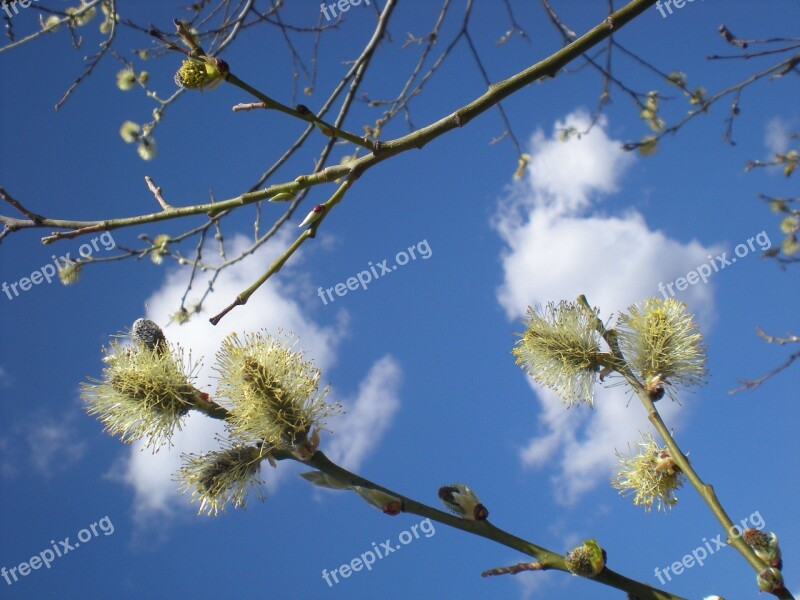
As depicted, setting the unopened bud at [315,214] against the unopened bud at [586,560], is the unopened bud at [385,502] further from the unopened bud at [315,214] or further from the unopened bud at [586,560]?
the unopened bud at [315,214]

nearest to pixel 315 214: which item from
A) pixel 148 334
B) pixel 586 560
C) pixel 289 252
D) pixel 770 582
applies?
pixel 289 252

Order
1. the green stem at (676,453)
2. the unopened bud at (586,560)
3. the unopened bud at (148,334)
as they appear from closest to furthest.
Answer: the unopened bud at (586,560)
the green stem at (676,453)
the unopened bud at (148,334)

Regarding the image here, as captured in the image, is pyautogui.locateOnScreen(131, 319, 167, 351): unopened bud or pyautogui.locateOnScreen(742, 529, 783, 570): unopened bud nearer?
pyautogui.locateOnScreen(742, 529, 783, 570): unopened bud

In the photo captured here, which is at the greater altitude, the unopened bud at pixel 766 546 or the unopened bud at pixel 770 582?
the unopened bud at pixel 766 546

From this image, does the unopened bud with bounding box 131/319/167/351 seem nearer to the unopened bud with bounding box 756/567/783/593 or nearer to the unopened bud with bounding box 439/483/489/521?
the unopened bud with bounding box 439/483/489/521

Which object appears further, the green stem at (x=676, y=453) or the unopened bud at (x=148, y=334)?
the unopened bud at (x=148, y=334)

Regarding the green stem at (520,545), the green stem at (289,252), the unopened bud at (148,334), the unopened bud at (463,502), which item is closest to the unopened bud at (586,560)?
the green stem at (520,545)

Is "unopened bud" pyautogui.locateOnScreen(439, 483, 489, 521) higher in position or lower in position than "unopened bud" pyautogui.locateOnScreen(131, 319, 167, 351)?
lower

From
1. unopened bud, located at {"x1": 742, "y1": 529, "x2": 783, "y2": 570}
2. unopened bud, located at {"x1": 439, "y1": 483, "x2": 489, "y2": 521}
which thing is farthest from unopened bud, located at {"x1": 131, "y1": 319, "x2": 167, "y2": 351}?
unopened bud, located at {"x1": 742, "y1": 529, "x2": 783, "y2": 570}

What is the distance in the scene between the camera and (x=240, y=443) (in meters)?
1.23

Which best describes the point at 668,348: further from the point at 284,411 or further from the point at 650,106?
the point at 650,106

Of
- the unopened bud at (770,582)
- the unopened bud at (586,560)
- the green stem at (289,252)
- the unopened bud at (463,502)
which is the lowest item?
the unopened bud at (770,582)

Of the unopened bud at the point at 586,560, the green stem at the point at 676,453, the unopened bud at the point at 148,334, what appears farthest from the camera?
the unopened bud at the point at 148,334

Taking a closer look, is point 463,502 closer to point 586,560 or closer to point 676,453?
point 586,560
